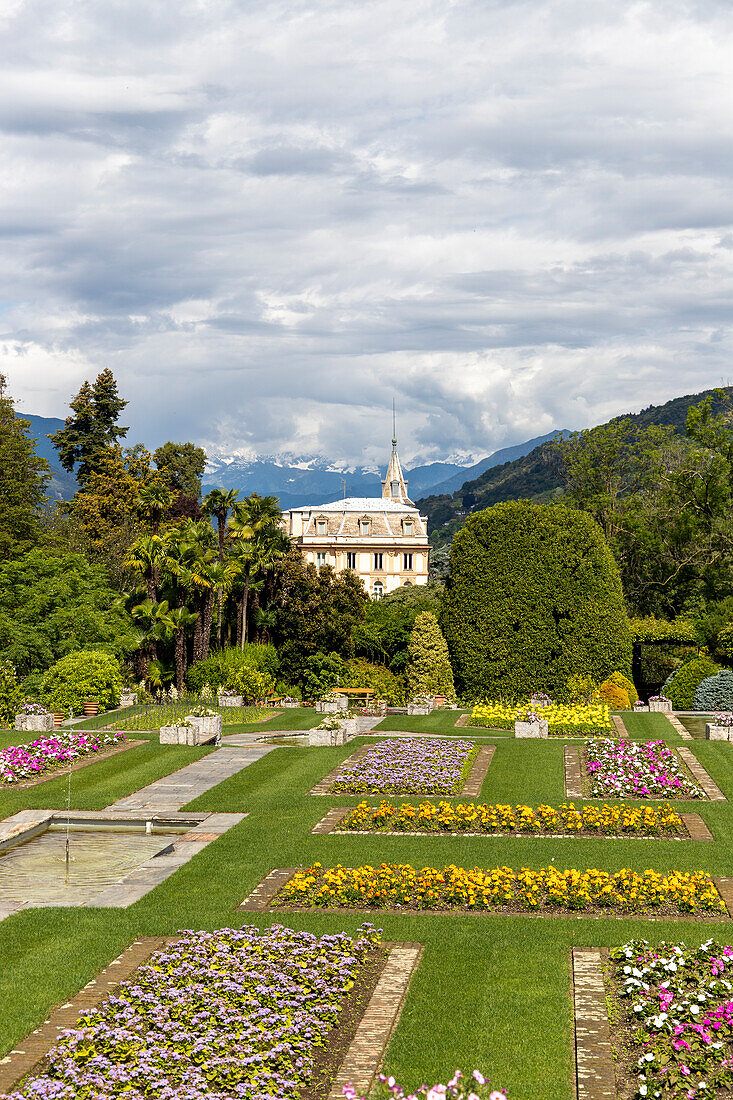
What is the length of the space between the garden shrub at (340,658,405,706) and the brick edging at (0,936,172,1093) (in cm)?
3073

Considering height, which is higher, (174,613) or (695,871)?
(174,613)

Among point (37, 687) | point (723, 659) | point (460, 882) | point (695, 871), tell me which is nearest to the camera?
point (460, 882)

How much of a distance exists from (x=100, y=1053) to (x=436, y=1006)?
11.5 feet

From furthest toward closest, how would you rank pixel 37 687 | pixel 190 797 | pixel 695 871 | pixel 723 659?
pixel 723 659 < pixel 37 687 < pixel 190 797 < pixel 695 871

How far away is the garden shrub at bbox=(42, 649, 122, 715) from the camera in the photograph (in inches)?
1294

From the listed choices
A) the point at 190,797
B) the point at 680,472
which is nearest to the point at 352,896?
the point at 190,797

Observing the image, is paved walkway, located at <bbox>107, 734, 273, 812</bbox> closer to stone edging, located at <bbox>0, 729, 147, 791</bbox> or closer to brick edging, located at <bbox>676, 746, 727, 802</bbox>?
stone edging, located at <bbox>0, 729, 147, 791</bbox>

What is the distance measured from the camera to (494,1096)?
268 inches

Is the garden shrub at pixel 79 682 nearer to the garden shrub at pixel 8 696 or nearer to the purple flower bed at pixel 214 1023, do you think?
the garden shrub at pixel 8 696

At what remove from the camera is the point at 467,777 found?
76.6 feet

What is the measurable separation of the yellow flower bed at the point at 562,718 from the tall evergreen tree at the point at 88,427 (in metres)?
48.5

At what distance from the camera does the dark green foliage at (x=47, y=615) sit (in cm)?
3681

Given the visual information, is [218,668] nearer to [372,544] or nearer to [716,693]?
[716,693]

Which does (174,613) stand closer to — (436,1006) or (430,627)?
(430,627)
